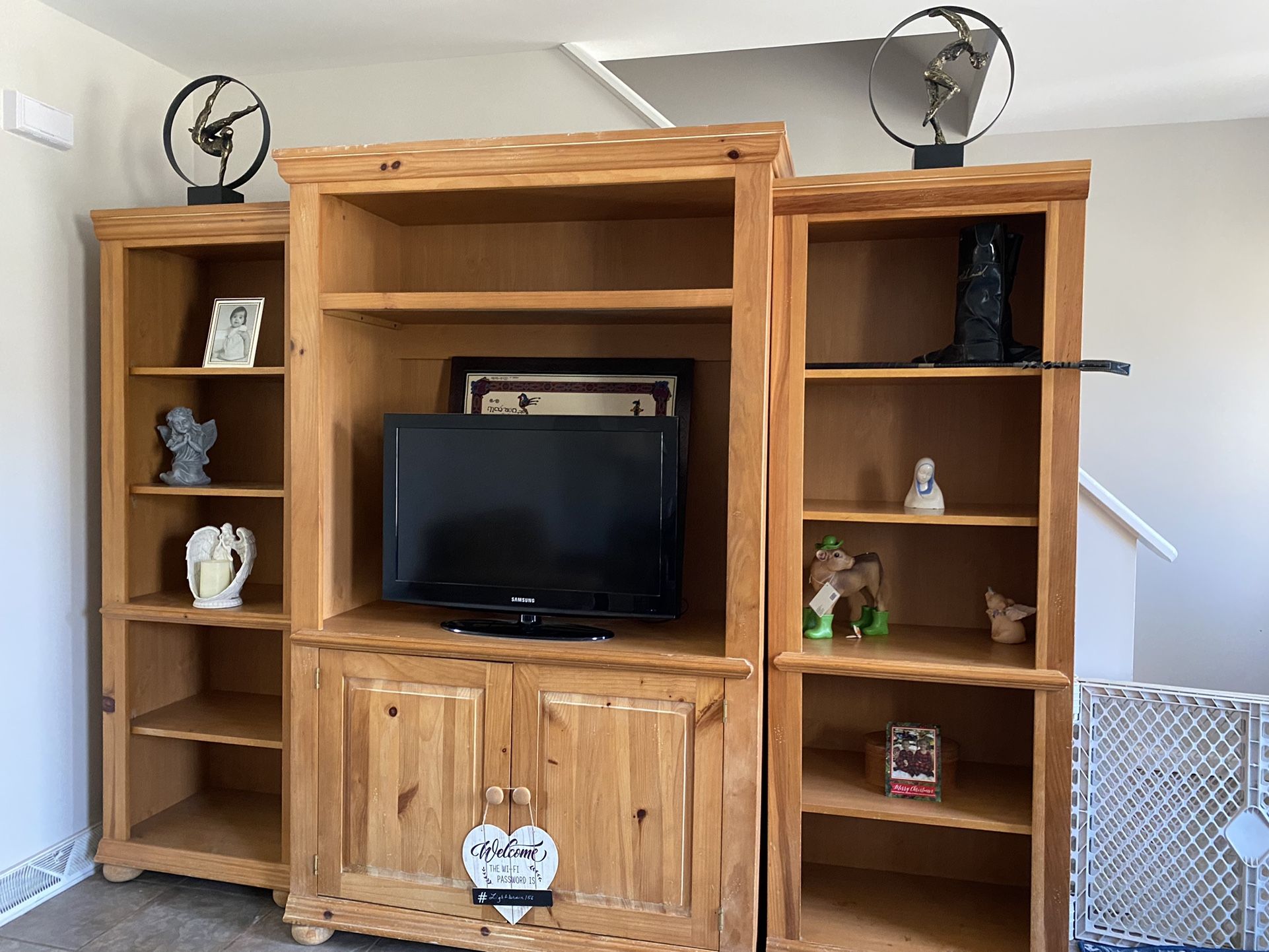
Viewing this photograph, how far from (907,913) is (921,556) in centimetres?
87

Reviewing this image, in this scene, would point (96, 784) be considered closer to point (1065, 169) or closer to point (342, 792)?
point (342, 792)

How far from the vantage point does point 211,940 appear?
89.9 inches

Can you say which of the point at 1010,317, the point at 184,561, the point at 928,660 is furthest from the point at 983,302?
the point at 184,561

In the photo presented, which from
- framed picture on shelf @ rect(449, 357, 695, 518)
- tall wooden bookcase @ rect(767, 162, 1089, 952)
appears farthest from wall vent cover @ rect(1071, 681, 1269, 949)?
framed picture on shelf @ rect(449, 357, 695, 518)

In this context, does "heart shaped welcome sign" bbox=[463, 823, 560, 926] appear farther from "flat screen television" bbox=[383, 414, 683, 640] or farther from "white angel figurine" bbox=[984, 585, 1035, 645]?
"white angel figurine" bbox=[984, 585, 1035, 645]

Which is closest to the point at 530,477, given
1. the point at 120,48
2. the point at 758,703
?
the point at 758,703

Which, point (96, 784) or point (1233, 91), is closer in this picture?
point (96, 784)

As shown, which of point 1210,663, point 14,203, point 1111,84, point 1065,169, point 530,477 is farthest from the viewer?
point 1210,663

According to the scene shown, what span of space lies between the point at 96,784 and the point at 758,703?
1986 mm

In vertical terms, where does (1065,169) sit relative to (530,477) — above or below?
above

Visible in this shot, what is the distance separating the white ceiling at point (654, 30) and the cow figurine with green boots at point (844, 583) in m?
1.40

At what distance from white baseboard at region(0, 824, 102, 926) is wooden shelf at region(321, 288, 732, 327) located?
167 centimetres

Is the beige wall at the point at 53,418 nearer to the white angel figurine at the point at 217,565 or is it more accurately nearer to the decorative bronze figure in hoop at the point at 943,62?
the white angel figurine at the point at 217,565

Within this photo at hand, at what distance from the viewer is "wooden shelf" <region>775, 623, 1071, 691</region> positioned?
2033mm
